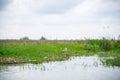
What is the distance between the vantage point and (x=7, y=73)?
16203mm

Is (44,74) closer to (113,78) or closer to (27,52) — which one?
(113,78)

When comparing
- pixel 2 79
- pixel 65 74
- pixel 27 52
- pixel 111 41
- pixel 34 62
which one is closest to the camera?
pixel 2 79

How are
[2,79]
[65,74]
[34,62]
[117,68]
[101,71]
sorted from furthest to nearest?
1. [34,62]
2. [117,68]
3. [101,71]
4. [65,74]
5. [2,79]

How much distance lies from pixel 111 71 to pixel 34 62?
21.6ft

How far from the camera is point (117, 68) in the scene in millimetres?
18078

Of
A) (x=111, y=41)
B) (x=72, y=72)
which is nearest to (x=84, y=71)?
(x=72, y=72)

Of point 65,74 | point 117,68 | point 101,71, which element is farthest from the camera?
point 117,68

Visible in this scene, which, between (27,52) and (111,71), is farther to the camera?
(27,52)

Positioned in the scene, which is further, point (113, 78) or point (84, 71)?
point (84, 71)

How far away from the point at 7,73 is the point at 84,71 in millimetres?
4566

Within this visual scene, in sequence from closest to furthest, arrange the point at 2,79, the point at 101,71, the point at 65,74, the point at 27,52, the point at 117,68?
the point at 2,79
the point at 65,74
the point at 101,71
the point at 117,68
the point at 27,52

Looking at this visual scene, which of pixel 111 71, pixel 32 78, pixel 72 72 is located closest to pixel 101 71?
pixel 111 71

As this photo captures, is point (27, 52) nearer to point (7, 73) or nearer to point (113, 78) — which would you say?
point (7, 73)

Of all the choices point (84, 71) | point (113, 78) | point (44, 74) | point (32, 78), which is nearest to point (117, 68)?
point (84, 71)
